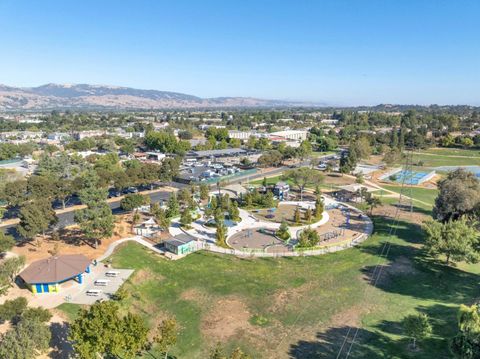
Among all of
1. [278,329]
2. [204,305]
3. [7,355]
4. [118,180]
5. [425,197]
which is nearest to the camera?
[7,355]

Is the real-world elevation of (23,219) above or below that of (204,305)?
above

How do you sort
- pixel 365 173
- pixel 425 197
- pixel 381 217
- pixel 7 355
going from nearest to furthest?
pixel 7 355
pixel 381 217
pixel 425 197
pixel 365 173

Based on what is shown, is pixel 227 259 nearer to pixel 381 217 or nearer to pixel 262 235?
pixel 262 235

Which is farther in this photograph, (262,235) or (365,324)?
(262,235)

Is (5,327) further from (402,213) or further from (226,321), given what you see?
(402,213)

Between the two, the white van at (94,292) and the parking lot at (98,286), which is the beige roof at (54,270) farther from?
the white van at (94,292)

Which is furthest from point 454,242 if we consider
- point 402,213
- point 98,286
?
point 98,286

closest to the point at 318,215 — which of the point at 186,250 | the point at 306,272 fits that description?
the point at 306,272
